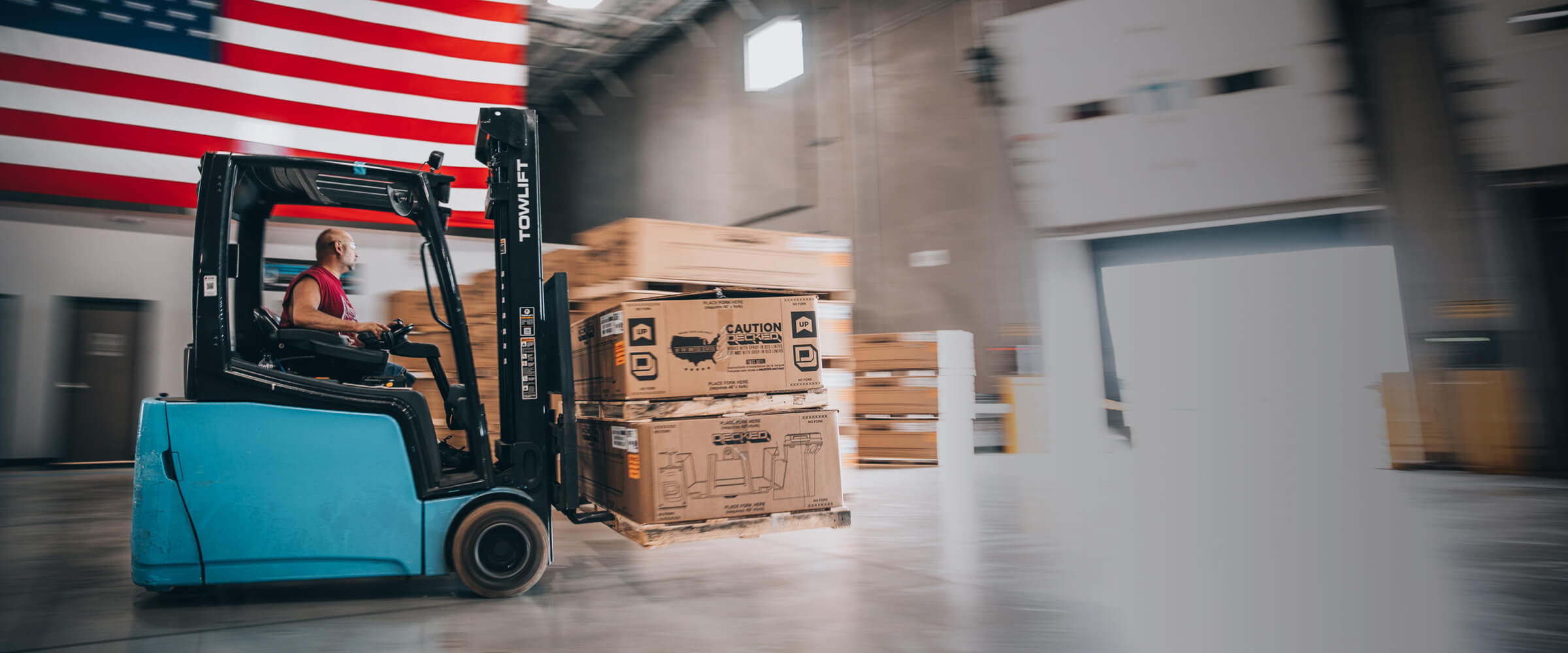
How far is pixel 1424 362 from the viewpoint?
7.35 metres

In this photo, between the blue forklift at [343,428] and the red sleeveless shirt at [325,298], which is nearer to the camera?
the blue forklift at [343,428]

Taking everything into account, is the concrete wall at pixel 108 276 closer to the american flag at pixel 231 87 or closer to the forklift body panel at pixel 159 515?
the american flag at pixel 231 87

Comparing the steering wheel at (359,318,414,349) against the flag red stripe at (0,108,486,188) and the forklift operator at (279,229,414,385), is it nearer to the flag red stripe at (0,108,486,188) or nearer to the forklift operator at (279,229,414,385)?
the forklift operator at (279,229,414,385)

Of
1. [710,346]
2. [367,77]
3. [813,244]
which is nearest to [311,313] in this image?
[710,346]

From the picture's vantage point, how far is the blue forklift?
2.94 m

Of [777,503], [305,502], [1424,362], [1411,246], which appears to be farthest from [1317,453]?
[305,502]

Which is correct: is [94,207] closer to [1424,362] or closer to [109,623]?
[109,623]

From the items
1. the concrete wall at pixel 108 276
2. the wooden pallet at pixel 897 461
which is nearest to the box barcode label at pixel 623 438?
the wooden pallet at pixel 897 461

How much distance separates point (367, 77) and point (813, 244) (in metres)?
5.14

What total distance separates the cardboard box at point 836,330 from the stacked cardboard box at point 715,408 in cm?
349

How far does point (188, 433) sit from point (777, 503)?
2334 mm

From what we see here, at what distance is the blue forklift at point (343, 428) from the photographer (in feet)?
9.64

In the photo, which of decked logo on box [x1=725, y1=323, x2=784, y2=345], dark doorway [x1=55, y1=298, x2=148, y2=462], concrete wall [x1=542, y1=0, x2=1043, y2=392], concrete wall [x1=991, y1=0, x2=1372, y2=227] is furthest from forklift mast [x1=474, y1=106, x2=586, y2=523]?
dark doorway [x1=55, y1=298, x2=148, y2=462]

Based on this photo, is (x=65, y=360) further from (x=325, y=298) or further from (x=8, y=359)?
(x=325, y=298)
